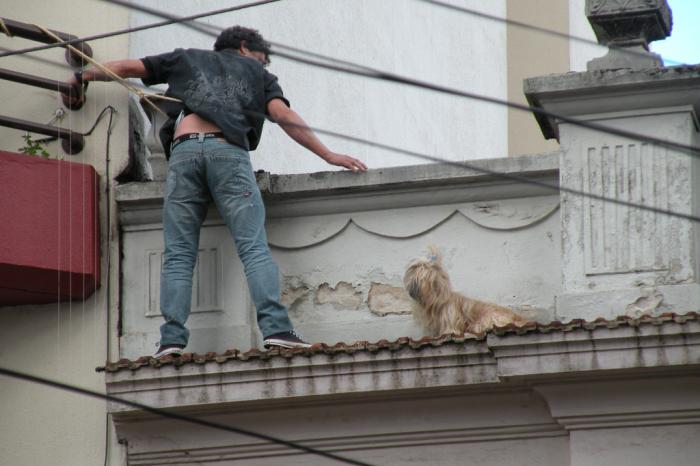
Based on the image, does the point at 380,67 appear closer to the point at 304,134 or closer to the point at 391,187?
the point at 391,187

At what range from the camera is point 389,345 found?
12.1 meters

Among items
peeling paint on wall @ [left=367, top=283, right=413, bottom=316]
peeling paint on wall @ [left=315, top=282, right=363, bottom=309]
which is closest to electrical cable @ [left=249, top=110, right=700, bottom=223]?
peeling paint on wall @ [left=367, top=283, right=413, bottom=316]

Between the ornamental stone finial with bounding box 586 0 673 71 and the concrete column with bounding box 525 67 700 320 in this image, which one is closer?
the concrete column with bounding box 525 67 700 320

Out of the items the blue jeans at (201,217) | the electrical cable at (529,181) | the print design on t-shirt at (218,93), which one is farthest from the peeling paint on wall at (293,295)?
the print design on t-shirt at (218,93)

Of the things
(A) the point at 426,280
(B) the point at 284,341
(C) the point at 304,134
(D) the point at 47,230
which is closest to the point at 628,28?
(A) the point at 426,280

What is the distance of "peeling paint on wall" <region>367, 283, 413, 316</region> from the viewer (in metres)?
→ 13.0

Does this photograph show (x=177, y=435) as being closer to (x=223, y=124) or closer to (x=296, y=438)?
(x=296, y=438)

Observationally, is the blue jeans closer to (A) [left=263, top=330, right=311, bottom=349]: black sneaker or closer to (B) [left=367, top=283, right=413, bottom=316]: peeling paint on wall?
(A) [left=263, top=330, right=311, bottom=349]: black sneaker

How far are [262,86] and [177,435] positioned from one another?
221cm

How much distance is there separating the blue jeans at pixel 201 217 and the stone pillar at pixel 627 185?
70.3 inches

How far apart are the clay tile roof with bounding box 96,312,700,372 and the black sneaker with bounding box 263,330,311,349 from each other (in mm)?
102

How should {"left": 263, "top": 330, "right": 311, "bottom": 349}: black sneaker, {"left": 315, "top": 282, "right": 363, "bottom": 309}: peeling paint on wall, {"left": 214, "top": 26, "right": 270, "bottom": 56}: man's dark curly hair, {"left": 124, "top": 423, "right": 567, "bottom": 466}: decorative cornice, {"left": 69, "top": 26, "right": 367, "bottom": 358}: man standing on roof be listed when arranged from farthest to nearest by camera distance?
{"left": 214, "top": 26, "right": 270, "bottom": 56}: man's dark curly hair
{"left": 315, "top": 282, "right": 363, "bottom": 309}: peeling paint on wall
{"left": 69, "top": 26, "right": 367, "bottom": 358}: man standing on roof
{"left": 263, "top": 330, "right": 311, "bottom": 349}: black sneaker
{"left": 124, "top": 423, "right": 567, "bottom": 466}: decorative cornice

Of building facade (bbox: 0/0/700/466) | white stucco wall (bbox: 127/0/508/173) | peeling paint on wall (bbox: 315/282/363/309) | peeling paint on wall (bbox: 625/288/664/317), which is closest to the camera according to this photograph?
building facade (bbox: 0/0/700/466)

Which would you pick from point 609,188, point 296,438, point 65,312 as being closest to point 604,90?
point 609,188
